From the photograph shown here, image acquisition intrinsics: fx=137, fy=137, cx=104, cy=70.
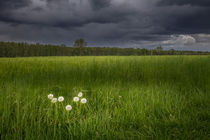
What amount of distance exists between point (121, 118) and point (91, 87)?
1.37 m

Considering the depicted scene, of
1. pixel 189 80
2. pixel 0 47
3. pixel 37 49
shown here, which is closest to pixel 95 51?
pixel 37 49

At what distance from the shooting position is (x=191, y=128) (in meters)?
1.93

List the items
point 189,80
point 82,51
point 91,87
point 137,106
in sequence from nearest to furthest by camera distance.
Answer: point 137,106, point 91,87, point 189,80, point 82,51

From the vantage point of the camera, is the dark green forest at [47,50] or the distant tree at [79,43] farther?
the distant tree at [79,43]

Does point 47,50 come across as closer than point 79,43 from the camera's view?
Yes

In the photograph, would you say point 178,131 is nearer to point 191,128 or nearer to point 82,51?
point 191,128

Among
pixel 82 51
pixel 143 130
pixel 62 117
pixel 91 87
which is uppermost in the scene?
pixel 82 51

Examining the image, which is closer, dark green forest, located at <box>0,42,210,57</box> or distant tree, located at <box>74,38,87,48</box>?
dark green forest, located at <box>0,42,210,57</box>

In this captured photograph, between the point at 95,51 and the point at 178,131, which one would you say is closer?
the point at 178,131

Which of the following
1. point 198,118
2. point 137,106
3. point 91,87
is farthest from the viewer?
point 91,87

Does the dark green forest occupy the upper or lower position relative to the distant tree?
lower

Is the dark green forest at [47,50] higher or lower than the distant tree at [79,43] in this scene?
lower

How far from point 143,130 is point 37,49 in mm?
77712

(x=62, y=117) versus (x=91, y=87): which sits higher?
(x=91, y=87)
